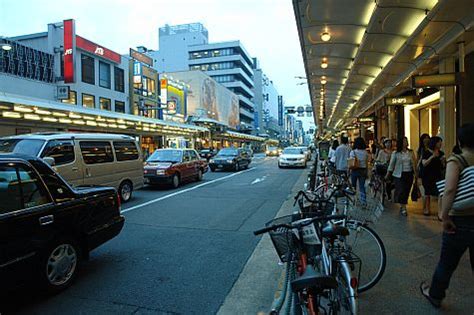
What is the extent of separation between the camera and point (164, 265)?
521 cm

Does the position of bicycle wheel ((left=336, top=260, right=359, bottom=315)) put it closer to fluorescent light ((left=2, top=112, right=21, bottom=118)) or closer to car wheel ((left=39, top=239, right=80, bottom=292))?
car wheel ((left=39, top=239, right=80, bottom=292))

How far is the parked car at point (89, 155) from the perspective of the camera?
350 inches

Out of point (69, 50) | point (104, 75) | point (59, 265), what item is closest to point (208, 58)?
point (104, 75)

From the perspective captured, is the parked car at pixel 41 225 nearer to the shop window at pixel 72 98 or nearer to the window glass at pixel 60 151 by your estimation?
the window glass at pixel 60 151

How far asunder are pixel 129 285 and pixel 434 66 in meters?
9.49

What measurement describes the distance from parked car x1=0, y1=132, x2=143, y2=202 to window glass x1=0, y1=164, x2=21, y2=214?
17.0 feet

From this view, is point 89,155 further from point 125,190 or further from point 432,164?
point 432,164

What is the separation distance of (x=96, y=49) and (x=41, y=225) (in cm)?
3258

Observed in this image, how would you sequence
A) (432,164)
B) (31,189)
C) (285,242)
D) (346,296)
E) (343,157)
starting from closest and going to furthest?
(346,296) → (285,242) → (31,189) → (432,164) → (343,157)

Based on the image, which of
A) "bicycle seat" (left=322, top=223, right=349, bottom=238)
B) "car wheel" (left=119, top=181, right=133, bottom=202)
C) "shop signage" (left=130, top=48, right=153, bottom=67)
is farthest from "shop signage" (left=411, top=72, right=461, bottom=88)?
"shop signage" (left=130, top=48, right=153, bottom=67)

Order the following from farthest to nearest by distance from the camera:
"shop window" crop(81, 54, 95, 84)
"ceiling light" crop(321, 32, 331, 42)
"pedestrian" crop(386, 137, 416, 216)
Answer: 1. "shop window" crop(81, 54, 95, 84)
2. "ceiling light" crop(321, 32, 331, 42)
3. "pedestrian" crop(386, 137, 416, 216)

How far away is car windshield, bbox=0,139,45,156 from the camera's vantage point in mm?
8665

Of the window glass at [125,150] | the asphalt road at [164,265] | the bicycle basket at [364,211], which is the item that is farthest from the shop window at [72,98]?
the bicycle basket at [364,211]

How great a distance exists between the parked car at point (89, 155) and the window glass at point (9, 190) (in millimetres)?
5168
